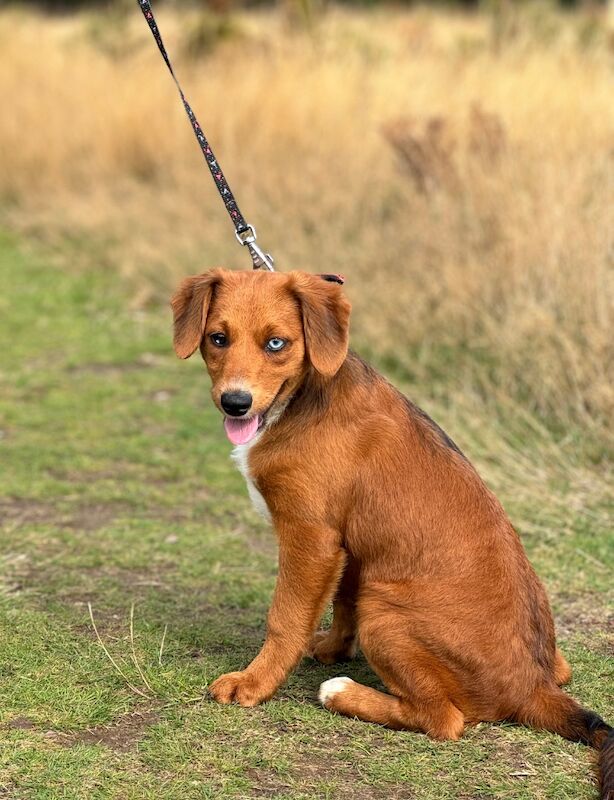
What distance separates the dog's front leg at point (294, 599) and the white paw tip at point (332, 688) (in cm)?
13

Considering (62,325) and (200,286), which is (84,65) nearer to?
(62,325)

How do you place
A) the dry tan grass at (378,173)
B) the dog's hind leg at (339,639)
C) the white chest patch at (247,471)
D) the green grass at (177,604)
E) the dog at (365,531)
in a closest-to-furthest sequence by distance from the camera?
the green grass at (177,604)
the dog at (365,531)
the white chest patch at (247,471)
the dog's hind leg at (339,639)
the dry tan grass at (378,173)

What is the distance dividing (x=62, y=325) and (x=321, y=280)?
600cm

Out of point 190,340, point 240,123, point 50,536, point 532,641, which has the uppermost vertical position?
point 240,123

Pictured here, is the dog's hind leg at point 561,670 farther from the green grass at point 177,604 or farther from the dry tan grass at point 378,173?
the dry tan grass at point 378,173

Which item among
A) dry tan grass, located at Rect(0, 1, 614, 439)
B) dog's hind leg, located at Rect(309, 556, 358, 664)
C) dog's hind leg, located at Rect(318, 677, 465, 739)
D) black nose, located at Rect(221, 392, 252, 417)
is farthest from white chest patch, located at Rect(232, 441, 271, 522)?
dry tan grass, located at Rect(0, 1, 614, 439)

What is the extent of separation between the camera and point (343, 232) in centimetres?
997

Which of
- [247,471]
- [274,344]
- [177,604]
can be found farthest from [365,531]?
[177,604]

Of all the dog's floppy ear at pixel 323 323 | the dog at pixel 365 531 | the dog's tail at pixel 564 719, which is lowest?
the dog's tail at pixel 564 719

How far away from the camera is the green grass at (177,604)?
11.1 ft

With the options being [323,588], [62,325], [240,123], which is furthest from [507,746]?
[240,123]

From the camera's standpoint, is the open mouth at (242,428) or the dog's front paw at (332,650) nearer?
the open mouth at (242,428)

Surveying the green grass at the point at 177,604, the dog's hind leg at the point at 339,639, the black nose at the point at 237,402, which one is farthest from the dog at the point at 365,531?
the dog's hind leg at the point at 339,639

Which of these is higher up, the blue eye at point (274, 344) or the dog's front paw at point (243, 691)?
the blue eye at point (274, 344)
